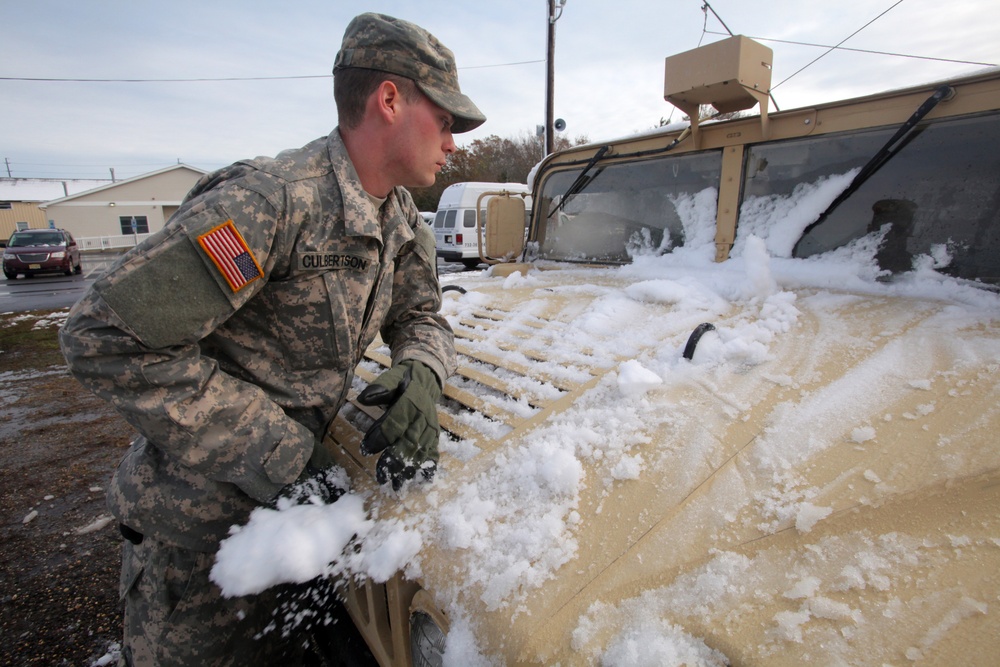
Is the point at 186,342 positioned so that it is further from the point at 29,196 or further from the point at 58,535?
the point at 29,196

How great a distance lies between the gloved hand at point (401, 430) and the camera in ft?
4.11

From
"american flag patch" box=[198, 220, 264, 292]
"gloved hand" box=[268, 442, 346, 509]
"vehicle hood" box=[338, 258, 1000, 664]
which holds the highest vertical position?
"american flag patch" box=[198, 220, 264, 292]

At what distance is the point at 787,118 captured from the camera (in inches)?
91.4

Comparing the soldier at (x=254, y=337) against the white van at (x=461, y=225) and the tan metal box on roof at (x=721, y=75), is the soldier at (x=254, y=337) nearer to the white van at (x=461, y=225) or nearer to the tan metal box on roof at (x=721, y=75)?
the tan metal box on roof at (x=721, y=75)

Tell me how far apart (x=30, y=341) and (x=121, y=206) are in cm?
2835

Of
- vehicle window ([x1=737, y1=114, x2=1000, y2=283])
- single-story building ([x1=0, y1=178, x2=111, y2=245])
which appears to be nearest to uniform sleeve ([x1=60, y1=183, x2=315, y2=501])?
vehicle window ([x1=737, y1=114, x2=1000, y2=283])

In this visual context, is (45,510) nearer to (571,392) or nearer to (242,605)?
(242,605)

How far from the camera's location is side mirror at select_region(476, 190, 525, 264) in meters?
3.46

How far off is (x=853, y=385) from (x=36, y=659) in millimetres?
2692

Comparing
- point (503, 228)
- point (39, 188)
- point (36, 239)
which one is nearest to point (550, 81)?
point (503, 228)

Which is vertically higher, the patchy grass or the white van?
the white van

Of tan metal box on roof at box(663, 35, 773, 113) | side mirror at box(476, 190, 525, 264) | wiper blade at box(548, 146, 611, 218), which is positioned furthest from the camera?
side mirror at box(476, 190, 525, 264)

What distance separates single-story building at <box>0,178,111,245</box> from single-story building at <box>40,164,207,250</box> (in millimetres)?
758

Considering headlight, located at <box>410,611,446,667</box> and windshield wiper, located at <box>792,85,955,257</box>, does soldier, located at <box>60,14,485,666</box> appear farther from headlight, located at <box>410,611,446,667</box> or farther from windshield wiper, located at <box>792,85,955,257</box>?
windshield wiper, located at <box>792,85,955,257</box>
